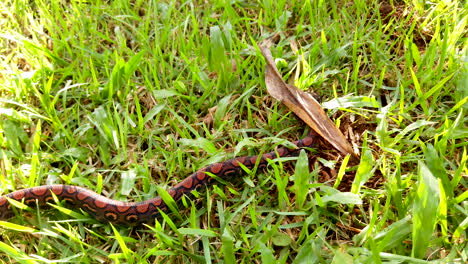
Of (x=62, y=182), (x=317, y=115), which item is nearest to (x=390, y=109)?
(x=317, y=115)

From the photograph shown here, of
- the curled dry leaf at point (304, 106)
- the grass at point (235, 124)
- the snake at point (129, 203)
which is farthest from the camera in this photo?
the curled dry leaf at point (304, 106)

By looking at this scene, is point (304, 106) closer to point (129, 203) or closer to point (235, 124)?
point (235, 124)

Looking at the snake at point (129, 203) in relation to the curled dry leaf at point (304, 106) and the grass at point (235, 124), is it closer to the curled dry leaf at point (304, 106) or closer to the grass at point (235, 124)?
the grass at point (235, 124)

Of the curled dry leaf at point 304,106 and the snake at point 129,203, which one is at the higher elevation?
the curled dry leaf at point 304,106

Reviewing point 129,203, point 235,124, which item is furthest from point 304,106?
point 129,203

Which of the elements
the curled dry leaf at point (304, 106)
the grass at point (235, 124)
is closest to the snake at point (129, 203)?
the grass at point (235, 124)

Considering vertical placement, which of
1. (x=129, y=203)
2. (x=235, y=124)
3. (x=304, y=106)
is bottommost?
(x=129, y=203)

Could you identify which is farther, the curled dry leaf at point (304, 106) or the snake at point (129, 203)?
the curled dry leaf at point (304, 106)
